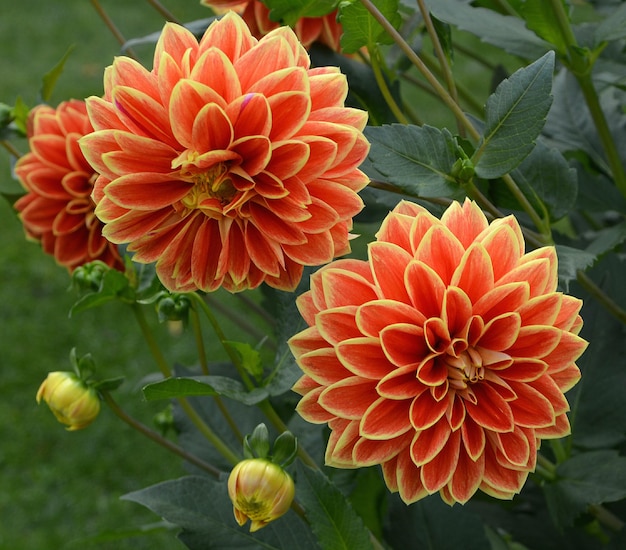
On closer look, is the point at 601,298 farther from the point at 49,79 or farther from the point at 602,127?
the point at 49,79

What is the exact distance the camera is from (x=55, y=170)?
69 centimetres

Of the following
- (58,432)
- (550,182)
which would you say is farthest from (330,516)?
(58,432)

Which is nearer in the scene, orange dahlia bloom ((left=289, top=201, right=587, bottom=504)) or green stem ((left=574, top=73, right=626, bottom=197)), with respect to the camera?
orange dahlia bloom ((left=289, top=201, right=587, bottom=504))

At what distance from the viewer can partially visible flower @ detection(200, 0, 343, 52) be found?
2.07 ft

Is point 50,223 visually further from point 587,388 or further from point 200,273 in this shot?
point 587,388

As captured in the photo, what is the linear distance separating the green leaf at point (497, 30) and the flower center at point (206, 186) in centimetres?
27

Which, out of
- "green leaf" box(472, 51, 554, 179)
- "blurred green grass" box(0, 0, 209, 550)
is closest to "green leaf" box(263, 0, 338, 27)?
"green leaf" box(472, 51, 554, 179)

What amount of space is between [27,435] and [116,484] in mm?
233

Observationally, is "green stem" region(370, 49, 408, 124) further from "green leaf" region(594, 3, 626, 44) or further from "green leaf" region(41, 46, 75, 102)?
"green leaf" region(41, 46, 75, 102)

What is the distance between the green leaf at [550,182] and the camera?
1.92ft

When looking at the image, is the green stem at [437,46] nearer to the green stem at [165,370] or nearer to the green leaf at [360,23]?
the green leaf at [360,23]

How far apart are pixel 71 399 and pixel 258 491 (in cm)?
19

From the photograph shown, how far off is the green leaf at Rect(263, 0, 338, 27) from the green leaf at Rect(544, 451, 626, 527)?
35cm

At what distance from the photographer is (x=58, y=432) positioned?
1.77m
